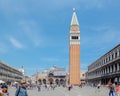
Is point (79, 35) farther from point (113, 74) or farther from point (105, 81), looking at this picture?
point (113, 74)

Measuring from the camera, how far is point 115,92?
24.3 meters

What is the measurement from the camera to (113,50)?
8444 centimetres

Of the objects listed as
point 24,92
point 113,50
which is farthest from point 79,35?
point 24,92

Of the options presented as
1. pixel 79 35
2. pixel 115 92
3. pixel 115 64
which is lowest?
pixel 115 92

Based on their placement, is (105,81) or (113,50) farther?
(105,81)

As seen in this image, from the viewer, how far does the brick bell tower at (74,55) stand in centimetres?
11950

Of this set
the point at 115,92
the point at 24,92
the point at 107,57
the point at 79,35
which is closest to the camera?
the point at 24,92

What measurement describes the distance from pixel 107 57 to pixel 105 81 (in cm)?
818

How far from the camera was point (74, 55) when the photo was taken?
124250 millimetres

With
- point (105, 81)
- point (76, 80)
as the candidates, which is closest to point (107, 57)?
point (105, 81)

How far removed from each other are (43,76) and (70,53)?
73114 millimetres

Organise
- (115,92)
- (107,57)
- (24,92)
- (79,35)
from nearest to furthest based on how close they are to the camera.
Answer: (24,92) < (115,92) < (107,57) < (79,35)

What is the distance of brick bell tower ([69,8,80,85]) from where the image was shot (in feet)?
392

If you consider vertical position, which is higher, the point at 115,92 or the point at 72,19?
the point at 72,19
